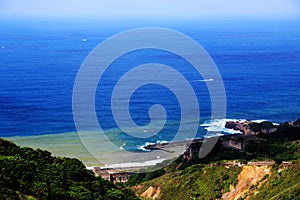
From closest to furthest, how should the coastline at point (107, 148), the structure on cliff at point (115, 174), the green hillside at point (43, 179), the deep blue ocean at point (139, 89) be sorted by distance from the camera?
1. the green hillside at point (43, 179)
2. the structure on cliff at point (115, 174)
3. the coastline at point (107, 148)
4. the deep blue ocean at point (139, 89)

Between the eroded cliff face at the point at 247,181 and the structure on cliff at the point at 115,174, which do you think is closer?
the eroded cliff face at the point at 247,181

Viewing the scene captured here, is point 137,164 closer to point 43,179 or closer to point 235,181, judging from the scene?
point 235,181

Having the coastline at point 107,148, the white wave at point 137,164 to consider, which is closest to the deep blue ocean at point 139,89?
the coastline at point 107,148

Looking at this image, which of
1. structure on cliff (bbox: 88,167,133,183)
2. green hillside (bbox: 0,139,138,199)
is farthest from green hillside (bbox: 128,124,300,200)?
green hillside (bbox: 0,139,138,199)

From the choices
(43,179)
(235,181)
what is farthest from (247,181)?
(43,179)

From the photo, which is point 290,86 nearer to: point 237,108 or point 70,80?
point 237,108

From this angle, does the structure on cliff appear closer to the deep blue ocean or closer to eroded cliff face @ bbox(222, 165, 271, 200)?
eroded cliff face @ bbox(222, 165, 271, 200)

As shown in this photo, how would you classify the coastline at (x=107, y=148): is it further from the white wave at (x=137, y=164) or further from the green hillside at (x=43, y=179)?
the green hillside at (x=43, y=179)
